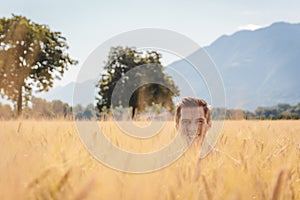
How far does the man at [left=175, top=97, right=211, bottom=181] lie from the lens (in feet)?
9.69

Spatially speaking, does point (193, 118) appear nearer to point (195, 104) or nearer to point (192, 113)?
point (192, 113)

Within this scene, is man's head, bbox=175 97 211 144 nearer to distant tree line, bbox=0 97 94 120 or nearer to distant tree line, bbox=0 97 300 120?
distant tree line, bbox=0 97 300 120

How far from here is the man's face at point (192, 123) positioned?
Answer: 2.95 meters

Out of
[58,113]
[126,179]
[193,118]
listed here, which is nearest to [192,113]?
[193,118]

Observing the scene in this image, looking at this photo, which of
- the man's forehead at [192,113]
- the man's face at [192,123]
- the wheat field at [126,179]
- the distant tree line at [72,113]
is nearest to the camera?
the wheat field at [126,179]

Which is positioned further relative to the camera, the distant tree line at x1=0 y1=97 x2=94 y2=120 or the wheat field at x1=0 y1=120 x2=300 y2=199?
the distant tree line at x1=0 y1=97 x2=94 y2=120

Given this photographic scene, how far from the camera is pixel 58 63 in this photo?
33875 mm

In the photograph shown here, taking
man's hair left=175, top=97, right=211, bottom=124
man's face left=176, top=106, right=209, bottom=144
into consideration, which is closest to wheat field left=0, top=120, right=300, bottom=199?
man's face left=176, top=106, right=209, bottom=144

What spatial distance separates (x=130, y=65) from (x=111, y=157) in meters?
40.7

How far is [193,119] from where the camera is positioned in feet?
10.4

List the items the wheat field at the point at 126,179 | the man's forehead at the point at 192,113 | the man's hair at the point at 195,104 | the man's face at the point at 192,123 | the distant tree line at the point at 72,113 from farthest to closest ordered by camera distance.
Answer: the distant tree line at the point at 72,113 < the man's hair at the point at 195,104 < the man's forehead at the point at 192,113 < the man's face at the point at 192,123 < the wheat field at the point at 126,179

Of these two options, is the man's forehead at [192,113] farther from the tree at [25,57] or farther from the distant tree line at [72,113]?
the tree at [25,57]

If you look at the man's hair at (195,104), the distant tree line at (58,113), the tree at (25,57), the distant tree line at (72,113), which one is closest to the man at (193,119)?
the man's hair at (195,104)

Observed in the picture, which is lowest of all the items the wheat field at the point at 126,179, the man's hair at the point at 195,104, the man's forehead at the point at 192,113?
the wheat field at the point at 126,179
